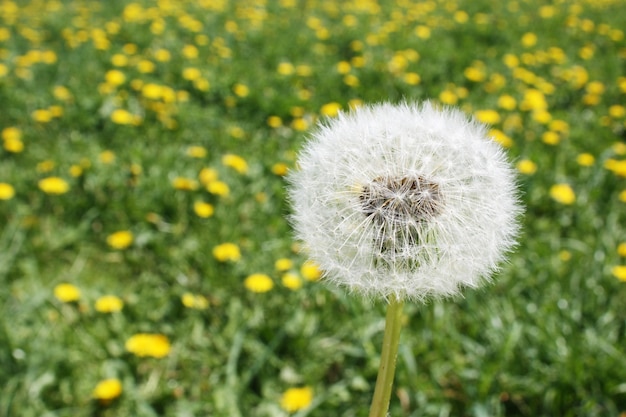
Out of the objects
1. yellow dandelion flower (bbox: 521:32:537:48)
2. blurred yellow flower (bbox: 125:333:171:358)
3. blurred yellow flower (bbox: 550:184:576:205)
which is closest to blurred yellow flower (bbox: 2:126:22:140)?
blurred yellow flower (bbox: 125:333:171:358)

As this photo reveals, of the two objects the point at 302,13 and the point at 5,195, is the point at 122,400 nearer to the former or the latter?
the point at 5,195

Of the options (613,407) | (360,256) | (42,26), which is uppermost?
(360,256)

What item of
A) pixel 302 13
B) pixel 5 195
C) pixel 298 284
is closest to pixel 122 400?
pixel 298 284

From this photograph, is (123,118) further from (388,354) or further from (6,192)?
(388,354)

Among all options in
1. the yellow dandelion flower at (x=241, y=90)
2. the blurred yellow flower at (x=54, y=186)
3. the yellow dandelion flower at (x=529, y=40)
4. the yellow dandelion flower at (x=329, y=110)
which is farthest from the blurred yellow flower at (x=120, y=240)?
the yellow dandelion flower at (x=529, y=40)

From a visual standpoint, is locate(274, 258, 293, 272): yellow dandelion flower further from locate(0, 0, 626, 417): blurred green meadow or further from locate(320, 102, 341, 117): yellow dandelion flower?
locate(320, 102, 341, 117): yellow dandelion flower

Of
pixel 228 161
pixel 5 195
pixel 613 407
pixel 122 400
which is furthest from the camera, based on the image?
pixel 228 161
